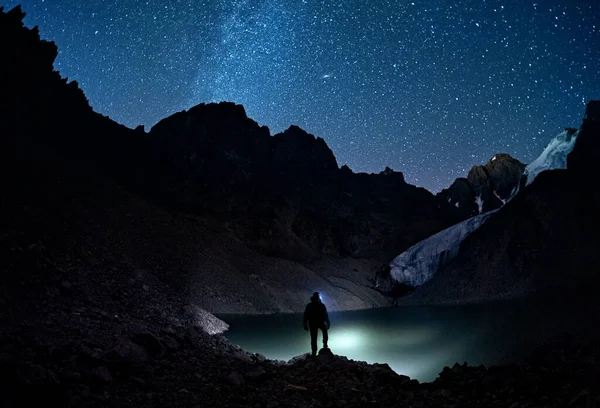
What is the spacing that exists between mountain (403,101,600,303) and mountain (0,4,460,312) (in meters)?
17.0

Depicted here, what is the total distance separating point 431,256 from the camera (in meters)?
76.0

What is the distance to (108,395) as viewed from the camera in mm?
6984

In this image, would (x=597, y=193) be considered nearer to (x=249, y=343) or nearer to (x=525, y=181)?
(x=525, y=181)

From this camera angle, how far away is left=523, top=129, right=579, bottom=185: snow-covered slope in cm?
9112

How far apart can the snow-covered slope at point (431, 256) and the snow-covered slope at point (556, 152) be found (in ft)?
104

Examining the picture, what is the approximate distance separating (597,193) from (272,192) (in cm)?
7108

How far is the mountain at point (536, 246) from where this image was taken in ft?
174

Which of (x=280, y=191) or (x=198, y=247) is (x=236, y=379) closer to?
(x=198, y=247)

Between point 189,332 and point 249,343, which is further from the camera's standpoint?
point 249,343

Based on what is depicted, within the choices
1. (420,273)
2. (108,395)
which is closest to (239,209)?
(420,273)

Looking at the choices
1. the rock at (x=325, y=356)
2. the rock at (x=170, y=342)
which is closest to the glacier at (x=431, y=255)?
the rock at (x=325, y=356)

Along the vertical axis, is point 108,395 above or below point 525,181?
below

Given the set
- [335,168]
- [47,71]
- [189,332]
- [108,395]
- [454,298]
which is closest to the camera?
[108,395]

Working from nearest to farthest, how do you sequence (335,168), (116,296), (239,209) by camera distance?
(116,296) < (239,209) < (335,168)
